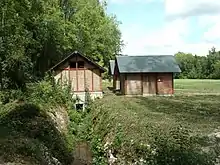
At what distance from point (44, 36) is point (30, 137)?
3154 centimetres

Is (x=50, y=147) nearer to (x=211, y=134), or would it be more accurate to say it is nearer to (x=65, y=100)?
(x=211, y=134)

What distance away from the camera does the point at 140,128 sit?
18.8m

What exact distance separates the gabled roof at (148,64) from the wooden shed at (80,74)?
245 inches

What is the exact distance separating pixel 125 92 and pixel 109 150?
2823 cm

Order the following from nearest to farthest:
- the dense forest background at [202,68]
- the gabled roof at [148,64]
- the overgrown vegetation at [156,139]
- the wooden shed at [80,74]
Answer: the overgrown vegetation at [156,139]
the wooden shed at [80,74]
the gabled roof at [148,64]
the dense forest background at [202,68]

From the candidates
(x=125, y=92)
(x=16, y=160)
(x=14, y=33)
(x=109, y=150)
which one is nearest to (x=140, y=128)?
(x=109, y=150)

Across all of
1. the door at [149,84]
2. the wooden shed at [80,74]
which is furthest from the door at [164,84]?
the wooden shed at [80,74]

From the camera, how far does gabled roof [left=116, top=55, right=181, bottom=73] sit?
152 ft

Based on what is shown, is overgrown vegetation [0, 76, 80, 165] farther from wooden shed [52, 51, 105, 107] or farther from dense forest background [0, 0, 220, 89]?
wooden shed [52, 51, 105, 107]

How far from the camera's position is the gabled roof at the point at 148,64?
4638 centimetres

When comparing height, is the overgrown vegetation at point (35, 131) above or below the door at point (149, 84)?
below

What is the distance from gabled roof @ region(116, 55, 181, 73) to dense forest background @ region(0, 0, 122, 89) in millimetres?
7761

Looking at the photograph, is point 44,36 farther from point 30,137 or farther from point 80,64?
point 30,137

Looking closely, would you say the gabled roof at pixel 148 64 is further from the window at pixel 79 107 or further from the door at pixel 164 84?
the window at pixel 79 107
